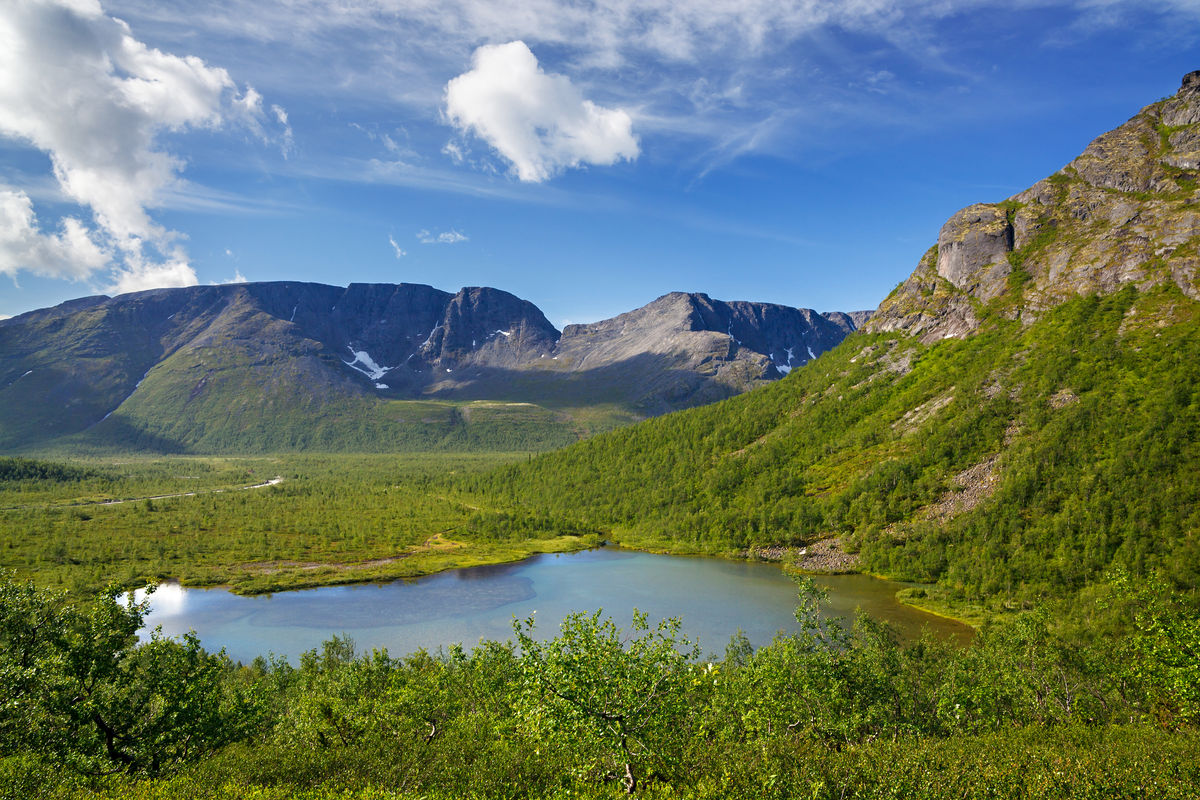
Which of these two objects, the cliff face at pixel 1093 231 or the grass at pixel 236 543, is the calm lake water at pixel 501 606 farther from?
the cliff face at pixel 1093 231

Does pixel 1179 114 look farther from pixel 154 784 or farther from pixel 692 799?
pixel 154 784

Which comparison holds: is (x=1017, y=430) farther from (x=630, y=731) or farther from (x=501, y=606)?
(x=630, y=731)

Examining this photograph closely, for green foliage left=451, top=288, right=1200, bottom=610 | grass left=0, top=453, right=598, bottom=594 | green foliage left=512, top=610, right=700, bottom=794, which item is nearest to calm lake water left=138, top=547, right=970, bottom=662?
grass left=0, top=453, right=598, bottom=594

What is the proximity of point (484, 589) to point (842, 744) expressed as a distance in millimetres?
95231

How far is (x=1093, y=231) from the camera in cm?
16200

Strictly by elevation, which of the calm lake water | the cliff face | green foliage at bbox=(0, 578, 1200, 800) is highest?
the cliff face

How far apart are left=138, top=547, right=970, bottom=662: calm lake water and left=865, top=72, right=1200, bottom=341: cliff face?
10402 centimetres

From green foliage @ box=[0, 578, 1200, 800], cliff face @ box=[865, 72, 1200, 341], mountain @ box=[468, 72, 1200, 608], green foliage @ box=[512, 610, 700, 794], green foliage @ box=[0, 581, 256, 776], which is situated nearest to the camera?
green foliage @ box=[512, 610, 700, 794]

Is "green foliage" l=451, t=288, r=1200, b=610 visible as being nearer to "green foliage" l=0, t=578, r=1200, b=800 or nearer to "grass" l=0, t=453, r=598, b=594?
"grass" l=0, t=453, r=598, b=594

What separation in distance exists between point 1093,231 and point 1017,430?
80485 mm

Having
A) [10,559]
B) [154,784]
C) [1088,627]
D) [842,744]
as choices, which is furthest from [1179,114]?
[10,559]

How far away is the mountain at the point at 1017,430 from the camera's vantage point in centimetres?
9906

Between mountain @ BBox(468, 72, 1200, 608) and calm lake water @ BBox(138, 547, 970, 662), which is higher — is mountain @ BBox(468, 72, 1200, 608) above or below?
above

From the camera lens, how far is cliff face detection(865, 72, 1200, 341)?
468 feet
